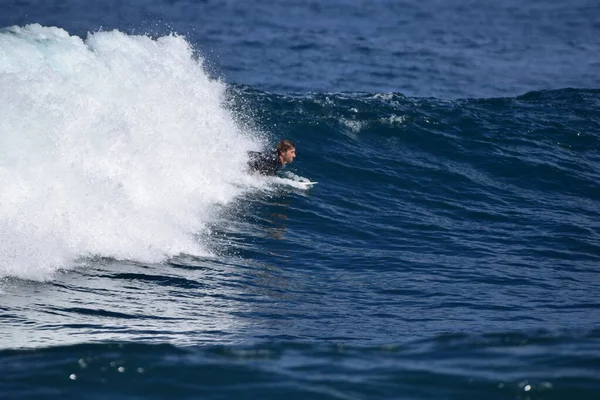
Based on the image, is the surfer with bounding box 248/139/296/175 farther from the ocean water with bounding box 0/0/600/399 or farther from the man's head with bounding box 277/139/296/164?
the man's head with bounding box 277/139/296/164

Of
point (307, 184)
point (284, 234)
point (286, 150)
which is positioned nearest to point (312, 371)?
point (284, 234)

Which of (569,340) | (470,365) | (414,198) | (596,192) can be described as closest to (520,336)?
(569,340)

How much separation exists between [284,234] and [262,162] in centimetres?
235

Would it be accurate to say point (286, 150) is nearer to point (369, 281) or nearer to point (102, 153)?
point (102, 153)

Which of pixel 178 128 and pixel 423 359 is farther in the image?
pixel 178 128

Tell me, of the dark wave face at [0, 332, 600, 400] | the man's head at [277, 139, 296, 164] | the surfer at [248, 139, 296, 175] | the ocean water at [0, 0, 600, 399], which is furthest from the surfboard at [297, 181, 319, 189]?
the dark wave face at [0, 332, 600, 400]

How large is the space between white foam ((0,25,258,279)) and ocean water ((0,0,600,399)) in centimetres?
3

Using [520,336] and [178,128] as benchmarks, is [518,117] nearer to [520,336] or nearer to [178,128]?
[178,128]

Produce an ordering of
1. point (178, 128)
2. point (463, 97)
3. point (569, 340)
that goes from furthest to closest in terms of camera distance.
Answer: point (463, 97) → point (178, 128) → point (569, 340)

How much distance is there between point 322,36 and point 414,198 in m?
15.6

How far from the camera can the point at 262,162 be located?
14531 mm

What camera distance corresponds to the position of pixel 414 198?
1488cm

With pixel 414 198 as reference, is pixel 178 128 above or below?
above

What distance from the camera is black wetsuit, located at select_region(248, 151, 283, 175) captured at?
14523mm
